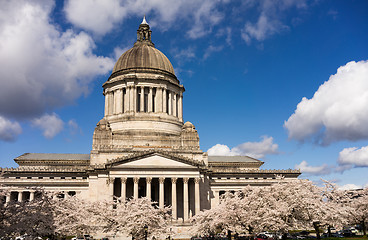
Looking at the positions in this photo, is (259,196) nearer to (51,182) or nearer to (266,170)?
(266,170)

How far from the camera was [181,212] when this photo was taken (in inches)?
2768

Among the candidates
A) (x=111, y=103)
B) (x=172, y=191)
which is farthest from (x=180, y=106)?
(x=172, y=191)

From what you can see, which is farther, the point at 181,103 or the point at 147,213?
the point at 181,103

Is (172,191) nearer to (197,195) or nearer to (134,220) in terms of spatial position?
(197,195)

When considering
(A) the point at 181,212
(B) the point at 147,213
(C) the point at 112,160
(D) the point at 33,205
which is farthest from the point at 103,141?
(D) the point at 33,205

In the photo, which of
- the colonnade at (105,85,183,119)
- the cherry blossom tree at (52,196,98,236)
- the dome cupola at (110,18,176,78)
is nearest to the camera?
the cherry blossom tree at (52,196,98,236)

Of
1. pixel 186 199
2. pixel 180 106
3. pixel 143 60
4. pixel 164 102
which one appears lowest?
pixel 186 199

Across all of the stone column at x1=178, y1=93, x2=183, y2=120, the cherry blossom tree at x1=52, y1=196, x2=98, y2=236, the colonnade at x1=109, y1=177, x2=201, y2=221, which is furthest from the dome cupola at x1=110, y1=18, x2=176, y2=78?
the cherry blossom tree at x1=52, y1=196, x2=98, y2=236

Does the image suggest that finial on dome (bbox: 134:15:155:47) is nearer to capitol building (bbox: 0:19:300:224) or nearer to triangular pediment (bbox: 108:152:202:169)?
capitol building (bbox: 0:19:300:224)

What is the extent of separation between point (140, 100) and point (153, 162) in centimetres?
2197

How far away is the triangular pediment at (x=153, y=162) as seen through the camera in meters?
65.5

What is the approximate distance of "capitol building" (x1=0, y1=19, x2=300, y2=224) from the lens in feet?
218

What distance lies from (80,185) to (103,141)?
1046 centimetres

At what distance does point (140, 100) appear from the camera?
83.7 meters
